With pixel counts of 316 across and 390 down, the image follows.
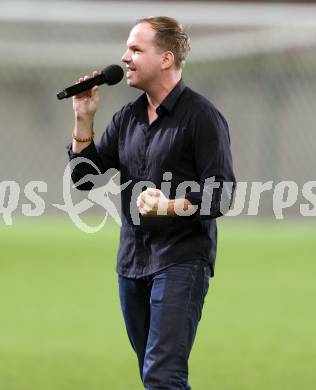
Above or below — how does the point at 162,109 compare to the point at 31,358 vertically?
above

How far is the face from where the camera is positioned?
502 cm

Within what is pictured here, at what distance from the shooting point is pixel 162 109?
503cm

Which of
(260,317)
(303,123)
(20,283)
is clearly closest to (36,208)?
(303,123)

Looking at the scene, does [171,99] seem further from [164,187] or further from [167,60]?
[164,187]

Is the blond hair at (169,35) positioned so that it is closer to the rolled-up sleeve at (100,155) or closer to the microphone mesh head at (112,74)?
the microphone mesh head at (112,74)

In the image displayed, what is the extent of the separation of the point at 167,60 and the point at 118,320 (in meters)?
4.47

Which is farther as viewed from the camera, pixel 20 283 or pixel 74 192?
pixel 74 192

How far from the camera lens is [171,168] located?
4965mm

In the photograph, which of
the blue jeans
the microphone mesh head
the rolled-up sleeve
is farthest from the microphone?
the blue jeans

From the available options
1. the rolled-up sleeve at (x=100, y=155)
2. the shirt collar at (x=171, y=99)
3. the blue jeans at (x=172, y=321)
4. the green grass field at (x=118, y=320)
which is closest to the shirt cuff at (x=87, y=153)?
the rolled-up sleeve at (x=100, y=155)

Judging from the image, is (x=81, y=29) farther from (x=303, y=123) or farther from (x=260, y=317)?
(x=260, y=317)

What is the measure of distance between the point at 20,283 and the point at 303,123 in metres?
6.63

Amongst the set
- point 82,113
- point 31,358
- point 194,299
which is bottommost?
point 31,358

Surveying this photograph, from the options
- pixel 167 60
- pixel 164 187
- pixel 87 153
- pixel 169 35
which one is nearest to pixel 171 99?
pixel 167 60
